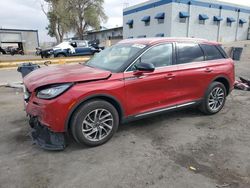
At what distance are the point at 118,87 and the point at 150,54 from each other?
93 cm

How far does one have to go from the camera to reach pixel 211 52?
4957 millimetres

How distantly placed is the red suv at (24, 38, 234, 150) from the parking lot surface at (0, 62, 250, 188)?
30 centimetres

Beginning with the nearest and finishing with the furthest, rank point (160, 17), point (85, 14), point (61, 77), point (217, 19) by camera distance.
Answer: point (61, 77) < point (160, 17) < point (217, 19) < point (85, 14)

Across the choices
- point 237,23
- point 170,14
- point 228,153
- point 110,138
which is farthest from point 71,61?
point 237,23

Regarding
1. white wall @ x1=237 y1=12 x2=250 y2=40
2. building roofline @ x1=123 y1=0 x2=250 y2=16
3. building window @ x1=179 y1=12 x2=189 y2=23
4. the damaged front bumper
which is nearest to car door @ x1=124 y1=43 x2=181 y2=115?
the damaged front bumper

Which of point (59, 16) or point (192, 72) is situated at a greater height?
point (59, 16)

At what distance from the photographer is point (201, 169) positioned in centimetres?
307

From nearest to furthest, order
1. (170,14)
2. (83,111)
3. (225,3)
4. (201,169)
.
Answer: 1. (201,169)
2. (83,111)
3. (170,14)
4. (225,3)

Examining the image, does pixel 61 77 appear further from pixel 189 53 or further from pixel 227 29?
pixel 227 29

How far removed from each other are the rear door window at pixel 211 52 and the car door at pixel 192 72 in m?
0.12

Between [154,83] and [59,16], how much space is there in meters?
42.3

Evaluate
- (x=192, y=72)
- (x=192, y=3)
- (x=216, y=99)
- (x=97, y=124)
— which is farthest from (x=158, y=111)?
(x=192, y=3)

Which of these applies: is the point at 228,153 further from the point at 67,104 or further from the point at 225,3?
the point at 225,3

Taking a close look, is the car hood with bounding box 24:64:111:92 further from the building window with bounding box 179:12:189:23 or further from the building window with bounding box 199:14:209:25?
the building window with bounding box 199:14:209:25
